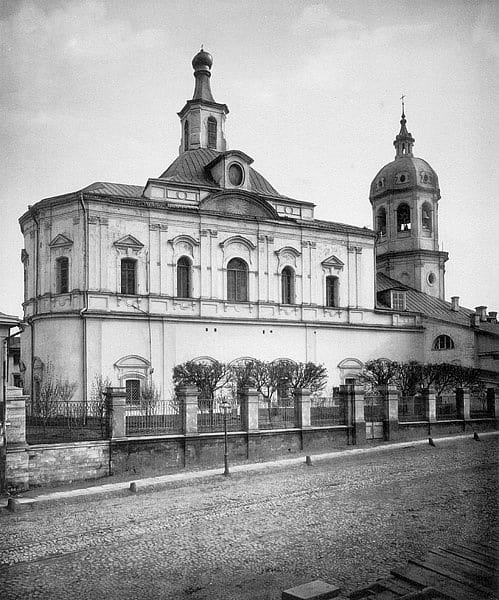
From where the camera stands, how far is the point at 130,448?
18.0m

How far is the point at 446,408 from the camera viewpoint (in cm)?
2762

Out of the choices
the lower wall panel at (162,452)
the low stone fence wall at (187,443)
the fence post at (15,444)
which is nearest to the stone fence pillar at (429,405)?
the low stone fence wall at (187,443)

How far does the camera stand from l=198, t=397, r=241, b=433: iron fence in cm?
2011

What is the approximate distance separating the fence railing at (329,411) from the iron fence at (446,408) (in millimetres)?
5487

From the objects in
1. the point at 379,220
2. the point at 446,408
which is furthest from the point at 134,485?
the point at 379,220

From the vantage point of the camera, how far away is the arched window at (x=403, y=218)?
4356 cm

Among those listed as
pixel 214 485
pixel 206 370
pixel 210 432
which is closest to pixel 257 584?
pixel 214 485

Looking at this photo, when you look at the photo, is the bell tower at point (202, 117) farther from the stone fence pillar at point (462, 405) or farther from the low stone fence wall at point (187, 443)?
the low stone fence wall at point (187, 443)

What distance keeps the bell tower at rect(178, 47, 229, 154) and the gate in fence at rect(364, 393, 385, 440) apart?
17778mm

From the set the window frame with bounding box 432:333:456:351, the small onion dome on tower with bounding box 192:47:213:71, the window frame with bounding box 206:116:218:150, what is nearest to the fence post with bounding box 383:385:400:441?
the window frame with bounding box 432:333:456:351

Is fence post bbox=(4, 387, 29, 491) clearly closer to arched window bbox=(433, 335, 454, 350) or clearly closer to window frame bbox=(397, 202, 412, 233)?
arched window bbox=(433, 335, 454, 350)

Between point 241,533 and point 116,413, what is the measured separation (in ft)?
24.9

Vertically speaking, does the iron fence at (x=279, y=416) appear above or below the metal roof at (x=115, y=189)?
below

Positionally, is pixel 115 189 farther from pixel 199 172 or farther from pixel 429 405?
pixel 429 405
